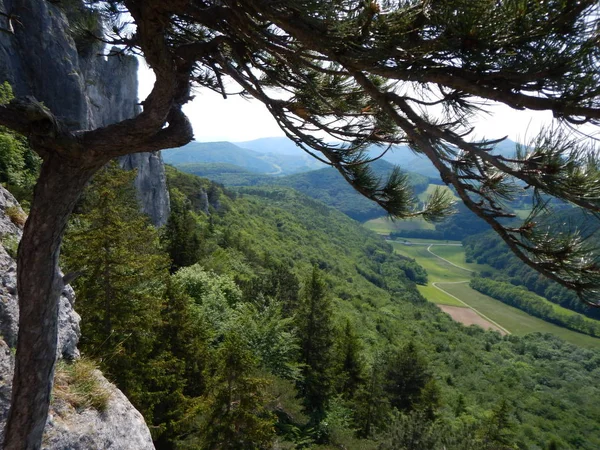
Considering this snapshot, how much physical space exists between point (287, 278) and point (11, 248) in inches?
826

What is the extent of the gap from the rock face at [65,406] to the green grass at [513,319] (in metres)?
85.8

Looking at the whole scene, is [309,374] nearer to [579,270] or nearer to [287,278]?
[287,278]

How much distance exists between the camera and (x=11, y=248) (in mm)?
4895

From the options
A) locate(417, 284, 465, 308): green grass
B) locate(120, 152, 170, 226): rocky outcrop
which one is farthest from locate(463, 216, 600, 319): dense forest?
locate(120, 152, 170, 226): rocky outcrop

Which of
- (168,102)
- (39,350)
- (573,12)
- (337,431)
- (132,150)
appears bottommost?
(337,431)

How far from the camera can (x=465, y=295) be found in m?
91.4

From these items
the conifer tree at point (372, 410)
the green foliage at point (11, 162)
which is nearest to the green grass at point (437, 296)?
the conifer tree at point (372, 410)

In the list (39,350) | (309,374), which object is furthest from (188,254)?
(39,350)

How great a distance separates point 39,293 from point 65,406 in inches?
107

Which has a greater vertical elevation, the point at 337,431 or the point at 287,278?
the point at 287,278

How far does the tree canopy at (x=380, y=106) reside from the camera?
1.56m

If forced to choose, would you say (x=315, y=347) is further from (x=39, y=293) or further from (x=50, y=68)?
(x=50, y=68)

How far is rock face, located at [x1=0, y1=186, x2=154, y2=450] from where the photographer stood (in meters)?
3.97

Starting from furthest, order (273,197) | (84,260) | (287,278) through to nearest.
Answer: (273,197)
(287,278)
(84,260)
